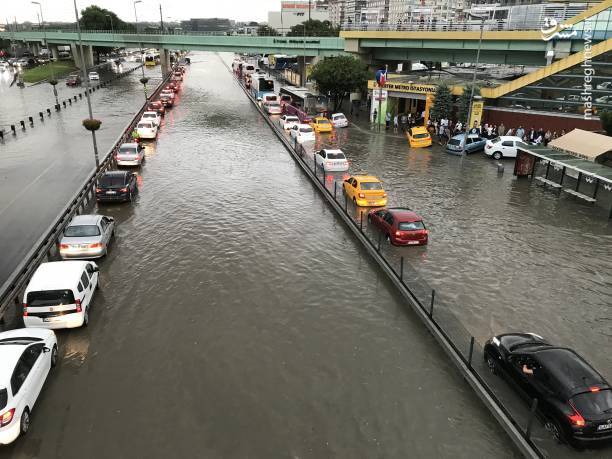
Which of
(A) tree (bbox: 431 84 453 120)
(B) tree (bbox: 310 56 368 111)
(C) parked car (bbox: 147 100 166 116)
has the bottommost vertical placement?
(C) parked car (bbox: 147 100 166 116)

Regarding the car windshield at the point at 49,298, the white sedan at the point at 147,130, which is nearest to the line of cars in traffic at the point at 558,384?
Result: the car windshield at the point at 49,298

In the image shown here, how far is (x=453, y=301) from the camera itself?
1480 centimetres

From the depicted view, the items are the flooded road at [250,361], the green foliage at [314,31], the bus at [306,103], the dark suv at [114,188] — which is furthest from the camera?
the green foliage at [314,31]

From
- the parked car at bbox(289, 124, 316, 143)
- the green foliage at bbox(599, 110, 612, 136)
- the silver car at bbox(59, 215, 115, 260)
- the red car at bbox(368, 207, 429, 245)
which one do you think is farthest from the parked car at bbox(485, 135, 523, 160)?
the silver car at bbox(59, 215, 115, 260)

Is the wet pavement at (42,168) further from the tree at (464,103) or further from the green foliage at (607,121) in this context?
the green foliage at (607,121)

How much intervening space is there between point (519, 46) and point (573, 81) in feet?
34.6

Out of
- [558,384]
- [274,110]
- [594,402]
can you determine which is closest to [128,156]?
[274,110]

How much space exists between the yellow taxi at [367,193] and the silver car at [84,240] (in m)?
11.3

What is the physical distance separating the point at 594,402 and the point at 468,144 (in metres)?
28.4

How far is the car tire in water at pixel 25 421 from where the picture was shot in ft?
31.0

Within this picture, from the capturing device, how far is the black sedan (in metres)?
8.89

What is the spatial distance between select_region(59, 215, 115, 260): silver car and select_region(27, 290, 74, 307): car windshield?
4.55 m

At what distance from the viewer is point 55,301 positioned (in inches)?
507

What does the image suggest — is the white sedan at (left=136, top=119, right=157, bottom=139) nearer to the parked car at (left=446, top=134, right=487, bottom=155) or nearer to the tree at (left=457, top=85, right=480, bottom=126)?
the parked car at (left=446, top=134, right=487, bottom=155)
